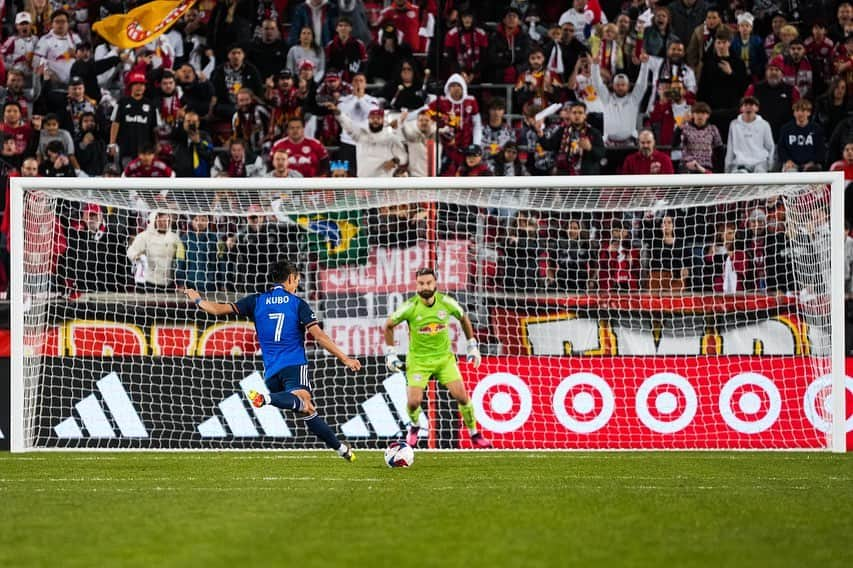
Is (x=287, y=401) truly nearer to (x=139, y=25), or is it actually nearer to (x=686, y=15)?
(x=139, y=25)

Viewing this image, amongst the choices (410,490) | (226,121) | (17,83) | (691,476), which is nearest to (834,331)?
(691,476)

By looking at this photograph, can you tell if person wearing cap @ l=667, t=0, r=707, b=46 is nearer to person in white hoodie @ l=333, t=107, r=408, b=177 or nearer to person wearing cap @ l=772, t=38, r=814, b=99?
person wearing cap @ l=772, t=38, r=814, b=99

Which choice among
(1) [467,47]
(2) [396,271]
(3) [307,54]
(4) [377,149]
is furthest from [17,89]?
(2) [396,271]

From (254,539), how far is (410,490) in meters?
2.70

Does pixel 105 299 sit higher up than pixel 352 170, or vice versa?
pixel 352 170

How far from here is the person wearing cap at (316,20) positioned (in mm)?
19281

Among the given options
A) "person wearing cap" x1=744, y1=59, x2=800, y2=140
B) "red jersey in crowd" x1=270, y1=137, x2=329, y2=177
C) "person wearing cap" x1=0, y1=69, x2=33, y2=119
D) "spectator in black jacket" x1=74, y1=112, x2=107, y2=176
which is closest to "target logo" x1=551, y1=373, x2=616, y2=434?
"red jersey in crowd" x1=270, y1=137, x2=329, y2=177

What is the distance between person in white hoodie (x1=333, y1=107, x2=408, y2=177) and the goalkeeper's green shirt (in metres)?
3.66

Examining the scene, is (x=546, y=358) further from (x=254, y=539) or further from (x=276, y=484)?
(x=254, y=539)

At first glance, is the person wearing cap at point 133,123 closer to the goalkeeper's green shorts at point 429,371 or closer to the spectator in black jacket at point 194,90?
the spectator in black jacket at point 194,90

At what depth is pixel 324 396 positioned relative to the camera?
49.4ft

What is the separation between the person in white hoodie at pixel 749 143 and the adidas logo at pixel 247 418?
6.94 m

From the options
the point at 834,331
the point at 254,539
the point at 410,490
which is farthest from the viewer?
the point at 834,331

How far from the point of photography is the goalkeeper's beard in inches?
533
